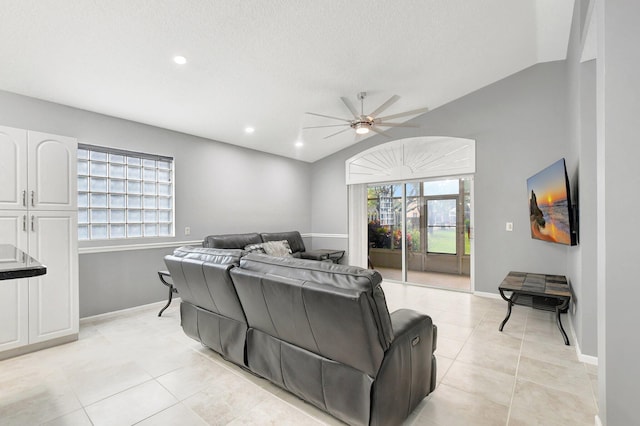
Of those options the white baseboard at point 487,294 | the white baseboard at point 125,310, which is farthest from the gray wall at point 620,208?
the white baseboard at point 125,310

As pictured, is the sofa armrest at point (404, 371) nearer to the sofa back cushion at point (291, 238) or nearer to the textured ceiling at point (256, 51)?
the textured ceiling at point (256, 51)

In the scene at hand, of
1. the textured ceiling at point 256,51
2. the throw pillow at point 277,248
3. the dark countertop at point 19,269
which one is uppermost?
the textured ceiling at point 256,51

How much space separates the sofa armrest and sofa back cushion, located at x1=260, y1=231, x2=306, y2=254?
13.7 ft

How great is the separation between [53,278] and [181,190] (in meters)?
A: 2.04

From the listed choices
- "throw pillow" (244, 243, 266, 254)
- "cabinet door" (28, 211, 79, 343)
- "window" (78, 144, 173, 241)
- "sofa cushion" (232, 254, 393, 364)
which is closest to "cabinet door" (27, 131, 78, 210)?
"cabinet door" (28, 211, 79, 343)

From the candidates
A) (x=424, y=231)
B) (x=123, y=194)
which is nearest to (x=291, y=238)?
(x=424, y=231)

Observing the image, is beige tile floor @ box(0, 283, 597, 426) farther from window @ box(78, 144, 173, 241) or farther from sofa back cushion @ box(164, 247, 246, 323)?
window @ box(78, 144, 173, 241)

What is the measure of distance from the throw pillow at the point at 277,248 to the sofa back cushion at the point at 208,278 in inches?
100

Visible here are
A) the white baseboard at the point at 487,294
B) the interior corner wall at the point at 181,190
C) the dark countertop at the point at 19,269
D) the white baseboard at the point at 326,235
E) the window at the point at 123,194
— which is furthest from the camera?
the white baseboard at the point at 326,235

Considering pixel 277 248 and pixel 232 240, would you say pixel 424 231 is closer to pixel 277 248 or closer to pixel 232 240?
pixel 277 248

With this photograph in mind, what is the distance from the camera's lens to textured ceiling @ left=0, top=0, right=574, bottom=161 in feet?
8.02

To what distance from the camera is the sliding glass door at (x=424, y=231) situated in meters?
5.18

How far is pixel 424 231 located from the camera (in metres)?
5.55

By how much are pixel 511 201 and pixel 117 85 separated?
5519mm
